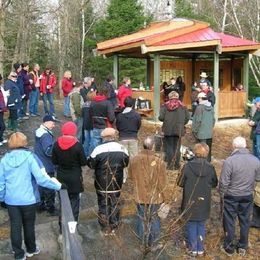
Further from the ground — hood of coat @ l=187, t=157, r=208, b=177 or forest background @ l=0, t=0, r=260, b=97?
forest background @ l=0, t=0, r=260, b=97

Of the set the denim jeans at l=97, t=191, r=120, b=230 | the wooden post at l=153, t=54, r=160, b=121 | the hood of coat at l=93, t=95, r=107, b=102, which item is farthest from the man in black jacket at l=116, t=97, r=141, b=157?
the wooden post at l=153, t=54, r=160, b=121

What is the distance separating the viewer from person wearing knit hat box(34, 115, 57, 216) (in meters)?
7.05

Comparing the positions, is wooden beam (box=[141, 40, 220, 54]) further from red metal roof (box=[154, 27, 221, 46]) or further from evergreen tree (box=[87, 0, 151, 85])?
evergreen tree (box=[87, 0, 151, 85])

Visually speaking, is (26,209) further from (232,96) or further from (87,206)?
(232,96)

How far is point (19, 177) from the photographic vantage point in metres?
5.63

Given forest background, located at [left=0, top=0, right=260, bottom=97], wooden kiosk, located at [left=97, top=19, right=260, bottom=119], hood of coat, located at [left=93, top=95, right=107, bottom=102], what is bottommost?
hood of coat, located at [left=93, top=95, right=107, bottom=102]

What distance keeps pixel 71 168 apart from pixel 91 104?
275 cm

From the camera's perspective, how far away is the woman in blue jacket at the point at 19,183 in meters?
5.64

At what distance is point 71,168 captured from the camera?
6.54m

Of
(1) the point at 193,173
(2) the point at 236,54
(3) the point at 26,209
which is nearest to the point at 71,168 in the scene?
(3) the point at 26,209

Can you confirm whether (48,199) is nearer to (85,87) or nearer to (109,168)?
(109,168)

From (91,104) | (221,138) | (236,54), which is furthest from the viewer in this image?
(236,54)

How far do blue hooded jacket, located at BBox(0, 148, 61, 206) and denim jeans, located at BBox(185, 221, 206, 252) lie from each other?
2.55 m

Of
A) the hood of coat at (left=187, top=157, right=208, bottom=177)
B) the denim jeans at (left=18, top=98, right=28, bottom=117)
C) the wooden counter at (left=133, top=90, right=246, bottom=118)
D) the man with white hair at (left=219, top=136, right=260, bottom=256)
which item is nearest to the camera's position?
the hood of coat at (left=187, top=157, right=208, bottom=177)
